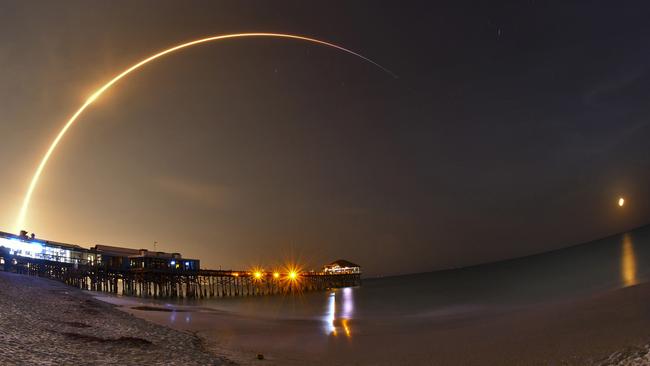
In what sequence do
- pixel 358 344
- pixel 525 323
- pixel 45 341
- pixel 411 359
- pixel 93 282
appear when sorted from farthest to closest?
pixel 93 282 → pixel 525 323 → pixel 358 344 → pixel 411 359 → pixel 45 341

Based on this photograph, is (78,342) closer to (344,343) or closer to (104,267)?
(344,343)

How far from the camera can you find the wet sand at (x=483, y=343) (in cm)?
1220

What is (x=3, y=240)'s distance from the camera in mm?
52156

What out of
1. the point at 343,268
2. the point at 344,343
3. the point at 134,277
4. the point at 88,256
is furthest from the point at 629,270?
the point at 343,268

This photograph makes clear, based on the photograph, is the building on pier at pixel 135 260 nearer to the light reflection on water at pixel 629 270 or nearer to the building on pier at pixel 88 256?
the building on pier at pixel 88 256

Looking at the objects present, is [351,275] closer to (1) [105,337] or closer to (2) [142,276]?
(2) [142,276]

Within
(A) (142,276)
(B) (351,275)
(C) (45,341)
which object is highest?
(C) (45,341)

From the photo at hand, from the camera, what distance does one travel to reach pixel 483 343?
1666cm

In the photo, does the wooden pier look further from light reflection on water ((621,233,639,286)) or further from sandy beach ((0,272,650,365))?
light reflection on water ((621,233,639,286))

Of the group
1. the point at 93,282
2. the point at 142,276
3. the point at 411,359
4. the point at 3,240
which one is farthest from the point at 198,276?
the point at 411,359

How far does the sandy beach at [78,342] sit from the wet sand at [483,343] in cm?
226

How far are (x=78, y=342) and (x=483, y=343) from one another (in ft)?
50.2

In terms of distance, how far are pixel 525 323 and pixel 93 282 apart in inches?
2482

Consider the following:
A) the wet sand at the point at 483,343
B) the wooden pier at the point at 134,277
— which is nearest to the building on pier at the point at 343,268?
the wooden pier at the point at 134,277
